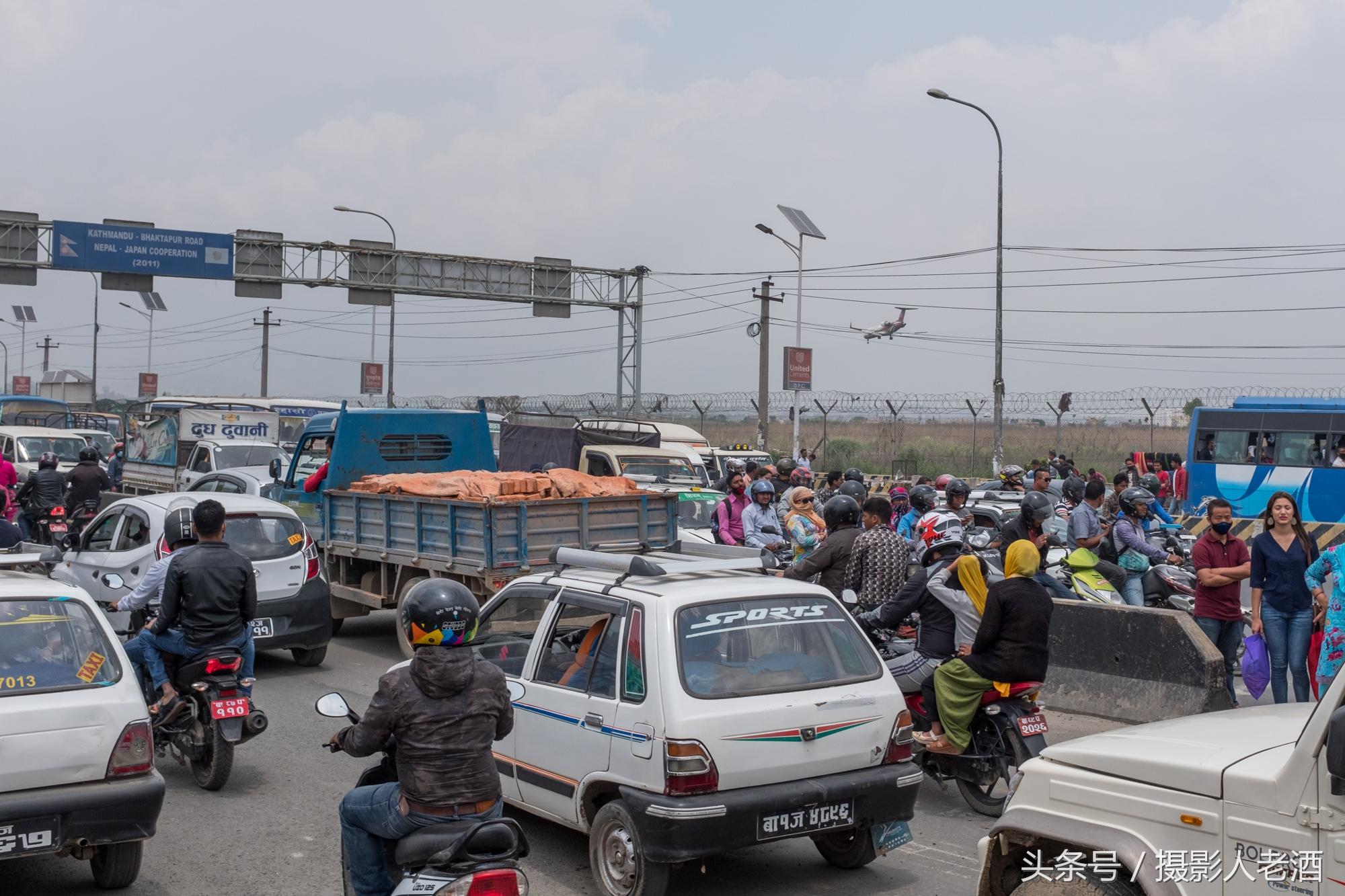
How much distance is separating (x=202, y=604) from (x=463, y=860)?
13.1ft

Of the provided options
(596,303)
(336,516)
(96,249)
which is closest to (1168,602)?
(336,516)

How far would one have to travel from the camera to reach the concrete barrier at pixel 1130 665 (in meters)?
8.81

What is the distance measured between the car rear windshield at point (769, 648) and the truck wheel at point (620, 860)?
66 cm

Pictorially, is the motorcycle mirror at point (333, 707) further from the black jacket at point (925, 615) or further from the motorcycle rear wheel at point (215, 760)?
the black jacket at point (925, 615)

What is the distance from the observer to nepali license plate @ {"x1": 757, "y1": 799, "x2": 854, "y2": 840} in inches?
202

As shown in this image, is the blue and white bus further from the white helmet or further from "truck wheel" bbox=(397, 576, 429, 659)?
the white helmet

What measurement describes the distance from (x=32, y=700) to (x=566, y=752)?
90.3 inches

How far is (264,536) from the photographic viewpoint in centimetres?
1041

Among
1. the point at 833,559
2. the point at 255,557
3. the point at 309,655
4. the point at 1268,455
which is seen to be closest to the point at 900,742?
the point at 833,559

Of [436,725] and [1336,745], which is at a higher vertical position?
[1336,745]

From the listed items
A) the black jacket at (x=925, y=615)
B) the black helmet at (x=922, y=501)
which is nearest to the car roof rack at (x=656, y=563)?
the black jacket at (x=925, y=615)

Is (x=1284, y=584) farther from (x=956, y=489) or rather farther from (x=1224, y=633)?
(x=956, y=489)

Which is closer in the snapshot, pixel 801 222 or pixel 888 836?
pixel 888 836

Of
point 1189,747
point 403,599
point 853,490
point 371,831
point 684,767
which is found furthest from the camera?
point 403,599
